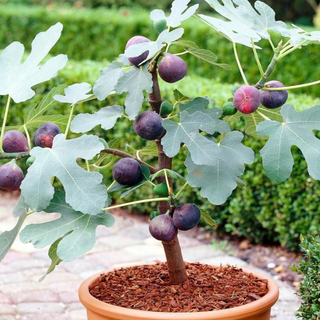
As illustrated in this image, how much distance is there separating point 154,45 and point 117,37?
6663mm

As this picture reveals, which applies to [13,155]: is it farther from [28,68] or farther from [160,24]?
[160,24]

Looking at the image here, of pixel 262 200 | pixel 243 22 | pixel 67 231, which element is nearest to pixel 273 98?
A: pixel 243 22

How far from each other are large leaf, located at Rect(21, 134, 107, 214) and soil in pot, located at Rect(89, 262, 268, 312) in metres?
0.47

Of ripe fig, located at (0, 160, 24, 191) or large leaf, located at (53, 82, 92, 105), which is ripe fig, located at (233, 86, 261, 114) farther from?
ripe fig, located at (0, 160, 24, 191)

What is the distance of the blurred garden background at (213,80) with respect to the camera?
12.7 feet

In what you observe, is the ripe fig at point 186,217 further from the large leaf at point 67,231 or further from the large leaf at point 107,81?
the large leaf at point 107,81

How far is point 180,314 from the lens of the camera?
1777 millimetres

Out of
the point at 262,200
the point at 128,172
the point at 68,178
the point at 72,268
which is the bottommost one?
the point at 72,268

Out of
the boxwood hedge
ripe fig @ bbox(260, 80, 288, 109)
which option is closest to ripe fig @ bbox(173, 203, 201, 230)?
ripe fig @ bbox(260, 80, 288, 109)

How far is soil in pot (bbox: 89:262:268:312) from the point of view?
192 cm

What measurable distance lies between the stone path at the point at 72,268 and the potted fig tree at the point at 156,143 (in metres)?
1.29

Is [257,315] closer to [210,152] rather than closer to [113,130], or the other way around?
[210,152]

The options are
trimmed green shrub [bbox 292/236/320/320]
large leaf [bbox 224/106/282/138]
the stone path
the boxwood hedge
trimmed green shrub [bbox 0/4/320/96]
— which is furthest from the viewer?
trimmed green shrub [bbox 0/4/320/96]

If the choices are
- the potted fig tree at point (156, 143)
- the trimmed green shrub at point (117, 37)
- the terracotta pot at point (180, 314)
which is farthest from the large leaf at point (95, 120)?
the trimmed green shrub at point (117, 37)
